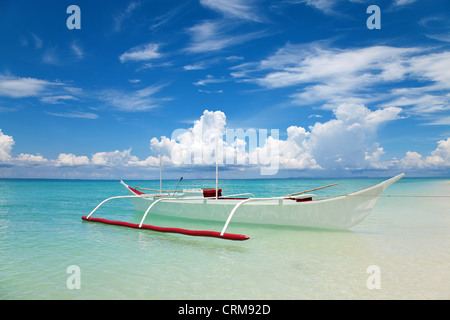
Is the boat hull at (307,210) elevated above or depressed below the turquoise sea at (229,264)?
above

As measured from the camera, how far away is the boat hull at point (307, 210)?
30.7ft

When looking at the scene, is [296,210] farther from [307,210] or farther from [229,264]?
[229,264]

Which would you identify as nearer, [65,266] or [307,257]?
[65,266]

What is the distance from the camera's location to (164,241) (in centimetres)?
871

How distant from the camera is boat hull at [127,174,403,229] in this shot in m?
9.37

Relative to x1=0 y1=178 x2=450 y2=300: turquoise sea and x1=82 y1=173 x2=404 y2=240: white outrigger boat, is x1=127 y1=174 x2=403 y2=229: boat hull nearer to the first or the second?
x1=82 y1=173 x2=404 y2=240: white outrigger boat

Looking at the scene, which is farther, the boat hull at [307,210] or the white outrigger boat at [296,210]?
the boat hull at [307,210]

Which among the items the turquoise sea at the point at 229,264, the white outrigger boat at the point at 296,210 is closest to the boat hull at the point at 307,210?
the white outrigger boat at the point at 296,210

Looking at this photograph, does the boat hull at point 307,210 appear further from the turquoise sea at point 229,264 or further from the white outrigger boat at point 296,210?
the turquoise sea at point 229,264
